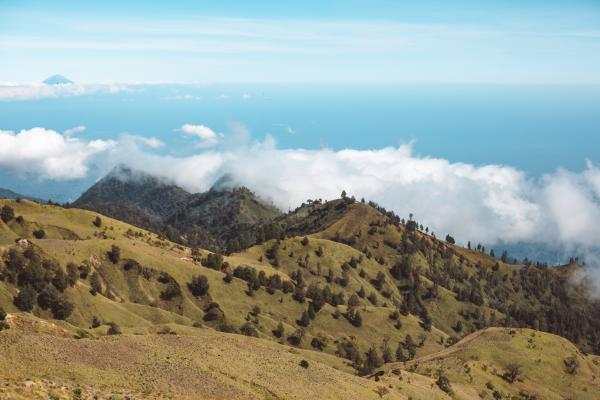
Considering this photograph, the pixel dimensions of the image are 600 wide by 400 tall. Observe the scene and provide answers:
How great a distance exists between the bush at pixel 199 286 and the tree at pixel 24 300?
55603 millimetres

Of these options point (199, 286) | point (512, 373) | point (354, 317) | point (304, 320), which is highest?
point (512, 373)

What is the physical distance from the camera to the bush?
520 feet

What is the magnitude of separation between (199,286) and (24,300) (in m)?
58.5

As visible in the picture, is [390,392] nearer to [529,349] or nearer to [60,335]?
[60,335]

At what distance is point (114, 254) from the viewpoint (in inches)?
6038

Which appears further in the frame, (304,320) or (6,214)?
(6,214)

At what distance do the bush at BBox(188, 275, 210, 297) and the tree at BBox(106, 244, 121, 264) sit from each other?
Answer: 23.9m

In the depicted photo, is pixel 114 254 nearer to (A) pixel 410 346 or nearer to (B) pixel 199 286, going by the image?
(B) pixel 199 286

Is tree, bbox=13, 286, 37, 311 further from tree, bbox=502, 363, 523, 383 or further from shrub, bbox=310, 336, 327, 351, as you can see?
tree, bbox=502, 363, 523, 383

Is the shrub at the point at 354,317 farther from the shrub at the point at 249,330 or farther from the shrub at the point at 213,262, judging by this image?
the shrub at the point at 213,262

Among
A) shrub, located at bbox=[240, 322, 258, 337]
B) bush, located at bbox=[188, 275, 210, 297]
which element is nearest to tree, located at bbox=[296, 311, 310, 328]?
shrub, located at bbox=[240, 322, 258, 337]

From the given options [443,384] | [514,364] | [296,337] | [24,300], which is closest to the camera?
[443,384]

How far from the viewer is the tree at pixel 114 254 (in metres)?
153

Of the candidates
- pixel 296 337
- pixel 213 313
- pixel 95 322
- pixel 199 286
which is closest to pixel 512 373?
pixel 296 337
